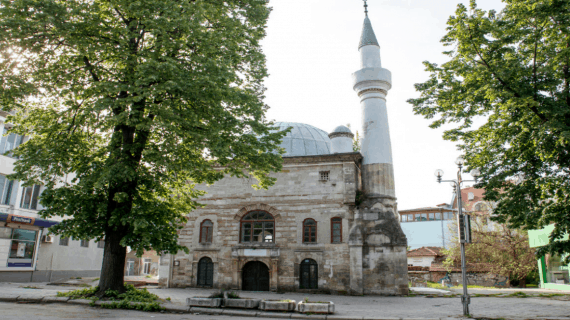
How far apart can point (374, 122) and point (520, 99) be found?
37.7 feet

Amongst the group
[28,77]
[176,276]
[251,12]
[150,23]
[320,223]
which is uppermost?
[251,12]

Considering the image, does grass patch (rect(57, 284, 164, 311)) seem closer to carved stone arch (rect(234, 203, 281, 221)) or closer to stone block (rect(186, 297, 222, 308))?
stone block (rect(186, 297, 222, 308))

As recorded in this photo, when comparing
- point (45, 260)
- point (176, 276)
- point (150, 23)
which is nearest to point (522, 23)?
point (150, 23)

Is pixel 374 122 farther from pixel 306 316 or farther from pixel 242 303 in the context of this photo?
pixel 242 303

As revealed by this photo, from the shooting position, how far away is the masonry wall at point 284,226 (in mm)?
20562

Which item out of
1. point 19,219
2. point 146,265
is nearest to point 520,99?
point 19,219

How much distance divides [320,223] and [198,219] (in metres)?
7.34

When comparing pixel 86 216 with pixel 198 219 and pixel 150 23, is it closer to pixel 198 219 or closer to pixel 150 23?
pixel 150 23

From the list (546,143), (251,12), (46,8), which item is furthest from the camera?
(251,12)

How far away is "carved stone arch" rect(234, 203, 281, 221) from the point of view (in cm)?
2169

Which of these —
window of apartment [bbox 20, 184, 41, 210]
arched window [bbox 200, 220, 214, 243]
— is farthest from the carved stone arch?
window of apartment [bbox 20, 184, 41, 210]

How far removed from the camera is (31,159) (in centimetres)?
1125

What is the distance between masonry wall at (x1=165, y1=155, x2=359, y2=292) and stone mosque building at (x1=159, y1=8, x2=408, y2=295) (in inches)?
2.1

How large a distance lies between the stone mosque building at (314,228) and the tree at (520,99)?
28.1 feet
